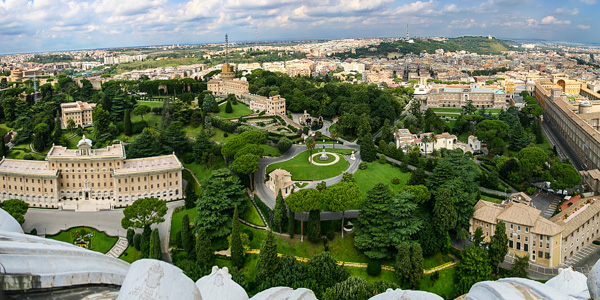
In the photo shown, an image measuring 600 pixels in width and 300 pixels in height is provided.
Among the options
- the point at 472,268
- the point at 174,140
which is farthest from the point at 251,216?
the point at 472,268

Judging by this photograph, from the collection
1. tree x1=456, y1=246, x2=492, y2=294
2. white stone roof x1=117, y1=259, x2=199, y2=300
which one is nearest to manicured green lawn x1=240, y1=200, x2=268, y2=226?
tree x1=456, y1=246, x2=492, y2=294

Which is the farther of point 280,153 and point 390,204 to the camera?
point 280,153

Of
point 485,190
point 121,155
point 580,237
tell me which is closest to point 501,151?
point 485,190

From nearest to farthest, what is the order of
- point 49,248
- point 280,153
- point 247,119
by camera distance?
point 49,248 → point 280,153 → point 247,119

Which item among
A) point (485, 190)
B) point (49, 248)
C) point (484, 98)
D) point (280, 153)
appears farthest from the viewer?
point (484, 98)

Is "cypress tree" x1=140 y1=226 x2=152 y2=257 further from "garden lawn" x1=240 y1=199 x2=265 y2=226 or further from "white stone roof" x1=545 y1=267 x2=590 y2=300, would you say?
"white stone roof" x1=545 y1=267 x2=590 y2=300

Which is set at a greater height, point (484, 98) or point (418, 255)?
point (484, 98)

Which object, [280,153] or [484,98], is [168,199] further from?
[484,98]
